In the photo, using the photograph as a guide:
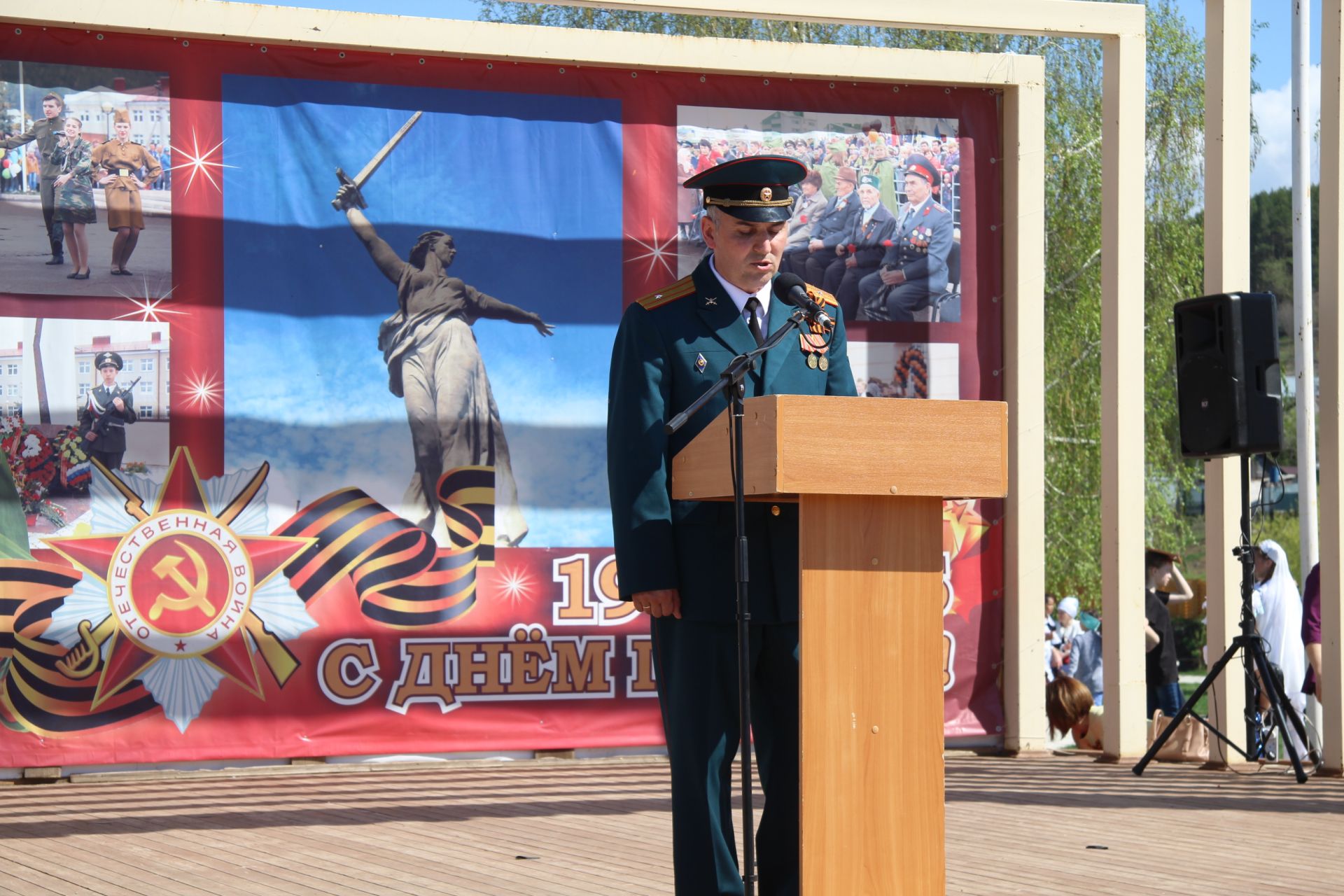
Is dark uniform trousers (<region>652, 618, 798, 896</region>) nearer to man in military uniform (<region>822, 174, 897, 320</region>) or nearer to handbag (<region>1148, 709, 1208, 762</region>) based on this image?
handbag (<region>1148, 709, 1208, 762</region>)

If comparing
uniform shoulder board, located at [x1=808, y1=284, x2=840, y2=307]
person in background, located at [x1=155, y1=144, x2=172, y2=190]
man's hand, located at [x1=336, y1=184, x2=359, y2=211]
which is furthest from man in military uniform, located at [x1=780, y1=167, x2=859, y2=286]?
uniform shoulder board, located at [x1=808, y1=284, x2=840, y2=307]

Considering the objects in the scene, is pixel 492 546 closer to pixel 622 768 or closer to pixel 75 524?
pixel 622 768

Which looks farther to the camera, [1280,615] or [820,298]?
[1280,615]

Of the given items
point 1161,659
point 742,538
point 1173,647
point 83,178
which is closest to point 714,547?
point 742,538

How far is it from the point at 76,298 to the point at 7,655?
1766mm

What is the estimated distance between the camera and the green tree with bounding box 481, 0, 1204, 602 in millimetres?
22625

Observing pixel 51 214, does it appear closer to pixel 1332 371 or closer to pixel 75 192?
pixel 75 192

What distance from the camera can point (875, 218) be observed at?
8734mm

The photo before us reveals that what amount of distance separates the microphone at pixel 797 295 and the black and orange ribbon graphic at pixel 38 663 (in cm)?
521

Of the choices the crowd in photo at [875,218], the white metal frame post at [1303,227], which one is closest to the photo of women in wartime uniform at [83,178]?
the crowd in photo at [875,218]

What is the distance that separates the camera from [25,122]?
25.1 ft

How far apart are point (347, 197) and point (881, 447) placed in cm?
571

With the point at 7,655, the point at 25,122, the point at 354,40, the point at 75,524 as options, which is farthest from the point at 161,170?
the point at 7,655

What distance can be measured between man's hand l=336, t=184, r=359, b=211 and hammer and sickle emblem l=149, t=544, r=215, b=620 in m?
1.92
